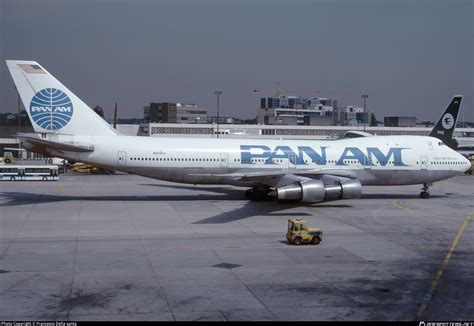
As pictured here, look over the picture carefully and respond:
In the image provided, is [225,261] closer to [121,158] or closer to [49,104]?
[121,158]

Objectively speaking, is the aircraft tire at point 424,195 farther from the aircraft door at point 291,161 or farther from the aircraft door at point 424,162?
the aircraft door at point 291,161

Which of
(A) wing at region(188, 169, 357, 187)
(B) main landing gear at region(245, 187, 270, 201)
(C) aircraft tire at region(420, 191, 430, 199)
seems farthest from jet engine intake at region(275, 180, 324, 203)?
(C) aircraft tire at region(420, 191, 430, 199)

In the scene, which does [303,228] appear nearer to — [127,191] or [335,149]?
[335,149]

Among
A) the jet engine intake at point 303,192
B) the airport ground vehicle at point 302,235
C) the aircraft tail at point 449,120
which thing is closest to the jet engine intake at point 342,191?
the jet engine intake at point 303,192

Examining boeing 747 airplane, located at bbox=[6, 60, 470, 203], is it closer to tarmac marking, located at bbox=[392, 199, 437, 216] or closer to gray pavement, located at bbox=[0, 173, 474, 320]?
tarmac marking, located at bbox=[392, 199, 437, 216]

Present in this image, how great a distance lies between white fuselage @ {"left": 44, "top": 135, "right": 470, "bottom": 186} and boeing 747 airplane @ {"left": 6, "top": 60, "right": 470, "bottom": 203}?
64 mm

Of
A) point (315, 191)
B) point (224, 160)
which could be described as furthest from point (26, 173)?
point (315, 191)

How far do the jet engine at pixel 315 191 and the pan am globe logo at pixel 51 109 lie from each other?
47.8ft

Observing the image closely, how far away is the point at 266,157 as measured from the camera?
37.7 m

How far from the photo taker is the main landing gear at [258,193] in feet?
124

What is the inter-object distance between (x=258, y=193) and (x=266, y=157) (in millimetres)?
2507

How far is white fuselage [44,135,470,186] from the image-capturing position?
118 ft

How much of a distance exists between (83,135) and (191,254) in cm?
1738

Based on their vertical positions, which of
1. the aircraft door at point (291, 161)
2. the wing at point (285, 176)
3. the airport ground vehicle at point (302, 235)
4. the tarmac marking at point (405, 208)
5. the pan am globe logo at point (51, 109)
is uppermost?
the pan am globe logo at point (51, 109)
